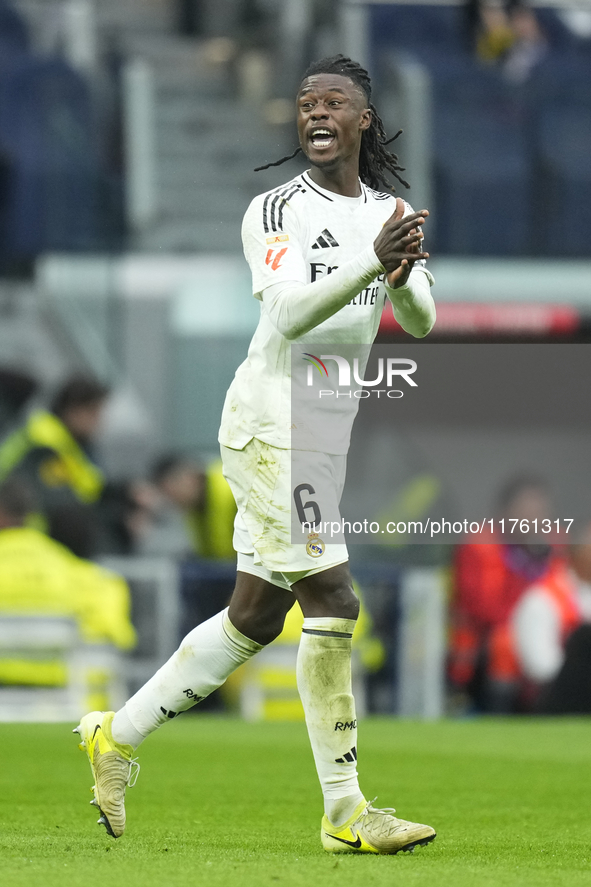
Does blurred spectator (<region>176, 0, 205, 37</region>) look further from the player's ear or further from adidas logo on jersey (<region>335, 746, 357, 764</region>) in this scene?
adidas logo on jersey (<region>335, 746, 357, 764</region>)

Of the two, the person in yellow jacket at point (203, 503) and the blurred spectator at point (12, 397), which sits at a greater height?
the blurred spectator at point (12, 397)

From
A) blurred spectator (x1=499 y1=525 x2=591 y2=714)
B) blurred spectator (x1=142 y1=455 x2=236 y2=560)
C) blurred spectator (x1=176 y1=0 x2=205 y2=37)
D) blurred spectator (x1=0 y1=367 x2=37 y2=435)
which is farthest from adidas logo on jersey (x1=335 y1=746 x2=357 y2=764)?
blurred spectator (x1=176 y1=0 x2=205 y2=37)

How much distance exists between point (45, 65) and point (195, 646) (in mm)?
10198

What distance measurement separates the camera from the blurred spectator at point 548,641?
10023 mm

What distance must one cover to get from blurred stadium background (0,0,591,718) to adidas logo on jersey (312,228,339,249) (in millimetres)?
5649

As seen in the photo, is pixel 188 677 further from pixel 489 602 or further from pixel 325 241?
pixel 489 602

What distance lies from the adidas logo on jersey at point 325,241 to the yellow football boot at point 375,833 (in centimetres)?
146

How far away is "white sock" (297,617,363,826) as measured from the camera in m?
4.34

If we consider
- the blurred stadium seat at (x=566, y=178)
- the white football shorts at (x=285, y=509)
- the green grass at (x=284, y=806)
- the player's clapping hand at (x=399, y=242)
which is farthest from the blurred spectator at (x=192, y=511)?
the player's clapping hand at (x=399, y=242)

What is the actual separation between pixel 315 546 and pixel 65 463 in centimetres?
623

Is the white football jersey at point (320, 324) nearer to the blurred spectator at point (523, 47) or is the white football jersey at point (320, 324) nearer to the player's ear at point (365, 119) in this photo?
the player's ear at point (365, 119)

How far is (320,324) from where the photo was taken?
4.36 meters

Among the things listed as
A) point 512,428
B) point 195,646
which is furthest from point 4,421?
point 195,646

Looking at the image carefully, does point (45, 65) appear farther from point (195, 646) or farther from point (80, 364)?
point (195, 646)
